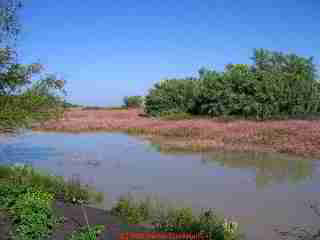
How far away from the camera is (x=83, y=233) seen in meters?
6.05

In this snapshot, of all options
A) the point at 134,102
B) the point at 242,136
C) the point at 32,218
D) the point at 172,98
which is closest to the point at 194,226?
the point at 32,218

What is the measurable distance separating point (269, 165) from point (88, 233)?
12.7 m

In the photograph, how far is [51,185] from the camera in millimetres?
10336

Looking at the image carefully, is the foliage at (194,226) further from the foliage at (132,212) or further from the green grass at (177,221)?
the foliage at (132,212)

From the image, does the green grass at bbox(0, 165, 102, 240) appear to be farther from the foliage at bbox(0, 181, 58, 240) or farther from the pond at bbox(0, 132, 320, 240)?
the pond at bbox(0, 132, 320, 240)

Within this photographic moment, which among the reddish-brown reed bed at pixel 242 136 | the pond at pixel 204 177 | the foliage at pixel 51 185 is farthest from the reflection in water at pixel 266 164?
the foliage at pixel 51 185

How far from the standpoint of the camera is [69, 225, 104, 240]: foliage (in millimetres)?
5797

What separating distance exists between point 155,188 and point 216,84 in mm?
28930

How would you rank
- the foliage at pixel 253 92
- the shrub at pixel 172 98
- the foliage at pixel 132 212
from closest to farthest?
1. the foliage at pixel 132 212
2. the foliage at pixel 253 92
3. the shrub at pixel 172 98

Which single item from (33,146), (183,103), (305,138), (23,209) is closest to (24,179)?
(23,209)

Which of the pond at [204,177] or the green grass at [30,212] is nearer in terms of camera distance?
the green grass at [30,212]

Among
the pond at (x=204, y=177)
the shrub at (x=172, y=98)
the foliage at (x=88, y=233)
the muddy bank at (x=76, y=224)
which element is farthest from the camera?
the shrub at (x=172, y=98)

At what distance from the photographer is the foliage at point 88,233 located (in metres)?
5.80

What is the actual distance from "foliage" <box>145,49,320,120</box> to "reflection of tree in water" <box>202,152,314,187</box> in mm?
15983
